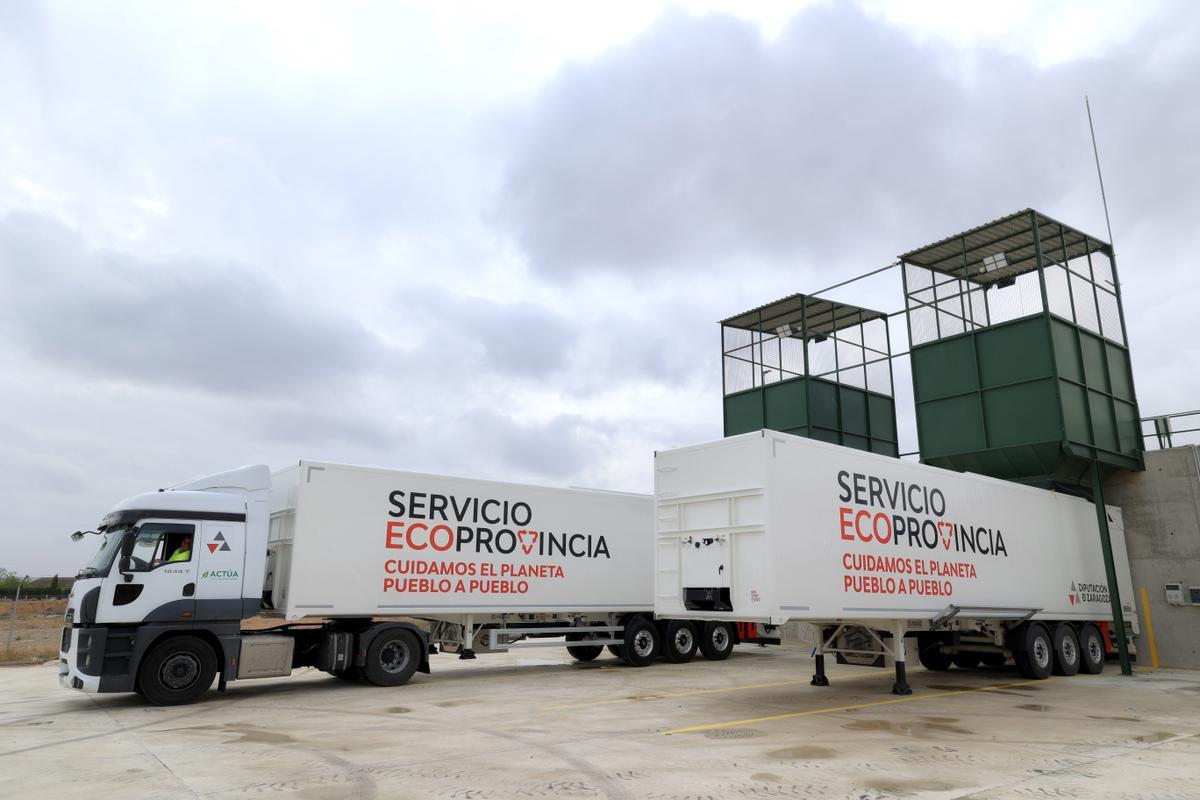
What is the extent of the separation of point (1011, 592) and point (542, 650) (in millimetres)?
12668

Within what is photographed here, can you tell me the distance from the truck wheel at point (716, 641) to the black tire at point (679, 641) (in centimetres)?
27

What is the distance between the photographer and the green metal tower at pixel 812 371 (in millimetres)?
24891

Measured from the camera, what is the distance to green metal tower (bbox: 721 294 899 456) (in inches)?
980

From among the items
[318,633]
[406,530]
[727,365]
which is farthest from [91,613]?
[727,365]

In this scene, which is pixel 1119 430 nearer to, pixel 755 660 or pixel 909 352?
pixel 909 352

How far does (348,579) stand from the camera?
1323cm

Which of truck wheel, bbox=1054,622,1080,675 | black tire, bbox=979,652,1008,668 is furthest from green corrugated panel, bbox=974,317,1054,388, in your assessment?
black tire, bbox=979,652,1008,668

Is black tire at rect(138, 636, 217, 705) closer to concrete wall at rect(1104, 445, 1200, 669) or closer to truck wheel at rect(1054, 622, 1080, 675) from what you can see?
truck wheel at rect(1054, 622, 1080, 675)

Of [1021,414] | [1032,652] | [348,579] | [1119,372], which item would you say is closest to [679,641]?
[1032,652]

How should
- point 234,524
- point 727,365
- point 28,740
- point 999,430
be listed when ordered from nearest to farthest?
point 28,740
point 234,524
point 999,430
point 727,365

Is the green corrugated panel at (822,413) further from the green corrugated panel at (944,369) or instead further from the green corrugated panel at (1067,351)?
the green corrugated panel at (1067,351)

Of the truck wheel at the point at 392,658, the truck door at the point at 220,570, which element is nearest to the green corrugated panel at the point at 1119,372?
the truck wheel at the point at 392,658

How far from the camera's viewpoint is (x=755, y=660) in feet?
62.7

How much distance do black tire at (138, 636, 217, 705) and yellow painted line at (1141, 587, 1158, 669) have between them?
63.3ft
